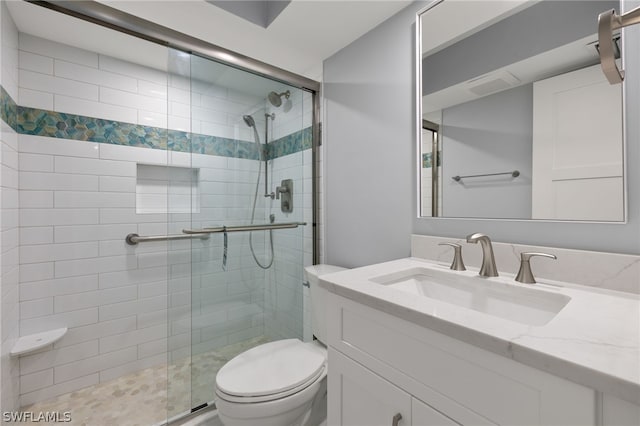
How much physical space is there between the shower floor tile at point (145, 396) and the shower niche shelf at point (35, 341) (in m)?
0.39

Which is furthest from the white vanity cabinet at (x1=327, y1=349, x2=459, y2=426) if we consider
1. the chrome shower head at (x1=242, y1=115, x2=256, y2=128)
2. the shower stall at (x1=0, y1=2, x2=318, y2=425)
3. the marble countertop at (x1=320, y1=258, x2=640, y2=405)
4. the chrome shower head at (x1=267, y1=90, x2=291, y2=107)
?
the chrome shower head at (x1=267, y1=90, x2=291, y2=107)

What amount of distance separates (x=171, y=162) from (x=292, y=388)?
4.34ft

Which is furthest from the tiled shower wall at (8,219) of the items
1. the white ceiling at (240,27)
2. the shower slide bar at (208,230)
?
the shower slide bar at (208,230)

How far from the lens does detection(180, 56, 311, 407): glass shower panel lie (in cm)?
146

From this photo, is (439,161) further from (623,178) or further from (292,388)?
(292,388)

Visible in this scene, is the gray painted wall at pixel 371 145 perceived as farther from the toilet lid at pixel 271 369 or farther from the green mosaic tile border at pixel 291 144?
the toilet lid at pixel 271 369

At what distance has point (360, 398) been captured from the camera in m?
0.83

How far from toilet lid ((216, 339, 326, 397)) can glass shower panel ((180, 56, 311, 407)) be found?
24 cm

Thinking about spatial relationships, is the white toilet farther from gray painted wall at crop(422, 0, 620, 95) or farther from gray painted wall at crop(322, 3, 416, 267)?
gray painted wall at crop(422, 0, 620, 95)

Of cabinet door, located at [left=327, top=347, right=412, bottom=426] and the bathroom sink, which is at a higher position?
the bathroom sink

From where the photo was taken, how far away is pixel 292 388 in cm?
117

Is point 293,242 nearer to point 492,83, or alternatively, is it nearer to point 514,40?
point 492,83

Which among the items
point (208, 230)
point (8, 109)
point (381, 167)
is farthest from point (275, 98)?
point (8, 109)

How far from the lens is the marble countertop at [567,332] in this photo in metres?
0.42
